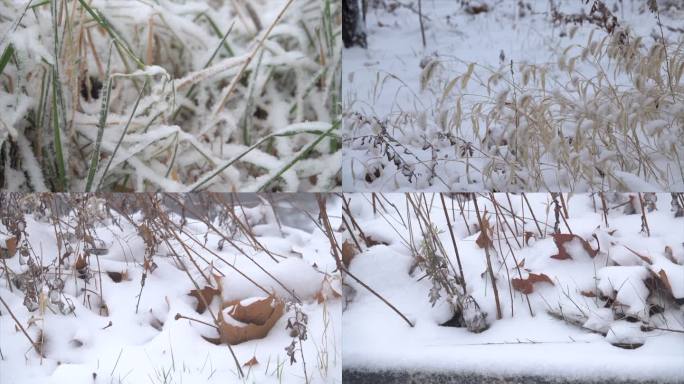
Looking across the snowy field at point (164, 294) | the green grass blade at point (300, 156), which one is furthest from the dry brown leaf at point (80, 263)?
the green grass blade at point (300, 156)

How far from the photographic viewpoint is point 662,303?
165cm

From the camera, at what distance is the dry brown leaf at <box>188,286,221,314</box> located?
1718 millimetres

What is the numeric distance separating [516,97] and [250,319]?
715mm

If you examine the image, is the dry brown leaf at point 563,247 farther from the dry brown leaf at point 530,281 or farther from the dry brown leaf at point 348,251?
the dry brown leaf at point 348,251

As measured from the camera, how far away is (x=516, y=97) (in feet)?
5.44

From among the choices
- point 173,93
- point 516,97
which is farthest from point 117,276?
point 516,97

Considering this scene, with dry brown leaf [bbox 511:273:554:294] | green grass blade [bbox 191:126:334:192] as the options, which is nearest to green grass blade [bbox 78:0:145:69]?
green grass blade [bbox 191:126:334:192]

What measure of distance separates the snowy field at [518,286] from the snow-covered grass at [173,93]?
0.21 meters

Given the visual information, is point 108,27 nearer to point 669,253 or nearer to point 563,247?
point 563,247

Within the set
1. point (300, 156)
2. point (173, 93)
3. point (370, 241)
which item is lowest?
point (370, 241)

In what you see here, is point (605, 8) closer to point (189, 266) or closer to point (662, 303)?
point (662, 303)

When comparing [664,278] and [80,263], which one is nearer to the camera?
[664,278]

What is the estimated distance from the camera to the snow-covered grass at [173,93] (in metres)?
1.71

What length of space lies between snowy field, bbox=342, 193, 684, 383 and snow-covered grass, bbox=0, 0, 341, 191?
0.21 metres
